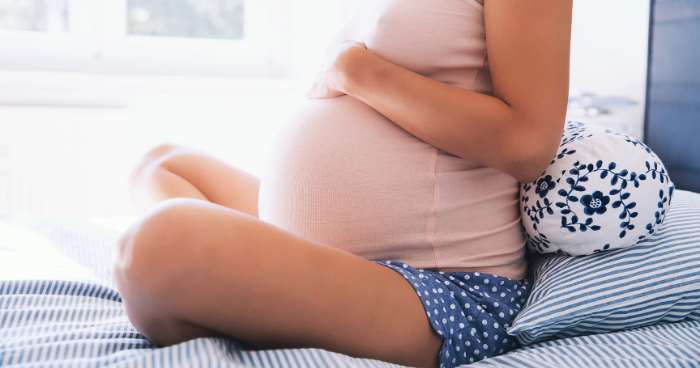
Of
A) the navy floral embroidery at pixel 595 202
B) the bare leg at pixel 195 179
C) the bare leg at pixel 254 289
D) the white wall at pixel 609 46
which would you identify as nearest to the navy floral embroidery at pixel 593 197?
the navy floral embroidery at pixel 595 202

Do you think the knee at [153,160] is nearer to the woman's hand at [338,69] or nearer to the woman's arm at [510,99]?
the woman's hand at [338,69]

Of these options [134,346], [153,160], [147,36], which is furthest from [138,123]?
[134,346]

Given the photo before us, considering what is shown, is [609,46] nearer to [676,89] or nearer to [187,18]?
[676,89]

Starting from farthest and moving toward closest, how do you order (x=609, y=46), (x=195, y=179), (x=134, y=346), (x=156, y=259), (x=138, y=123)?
1. (x=138, y=123)
2. (x=609, y=46)
3. (x=195, y=179)
4. (x=134, y=346)
5. (x=156, y=259)

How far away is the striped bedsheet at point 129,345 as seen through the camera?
0.65 m

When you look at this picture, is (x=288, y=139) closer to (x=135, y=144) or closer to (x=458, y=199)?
(x=458, y=199)

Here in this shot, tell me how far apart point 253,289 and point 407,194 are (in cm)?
27

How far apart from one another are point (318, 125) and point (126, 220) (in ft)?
2.58

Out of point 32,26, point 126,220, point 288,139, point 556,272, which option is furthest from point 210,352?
point 32,26

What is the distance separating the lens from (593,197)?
33.5 inches

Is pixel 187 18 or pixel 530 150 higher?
pixel 187 18

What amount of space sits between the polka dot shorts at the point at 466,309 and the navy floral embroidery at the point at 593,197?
113mm

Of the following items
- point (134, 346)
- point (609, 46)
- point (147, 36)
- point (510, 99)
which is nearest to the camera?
point (134, 346)

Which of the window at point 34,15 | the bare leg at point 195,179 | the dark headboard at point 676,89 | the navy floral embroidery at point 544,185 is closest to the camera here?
the navy floral embroidery at point 544,185
